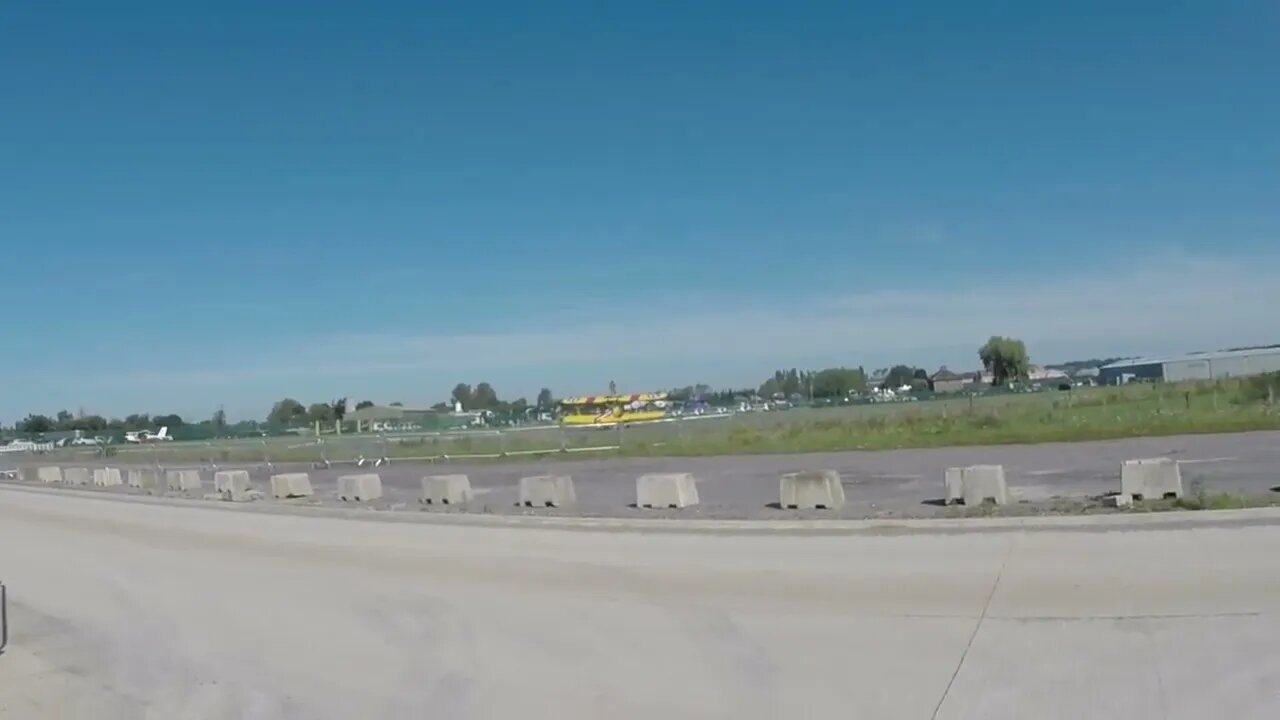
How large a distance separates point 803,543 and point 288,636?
25.4 ft

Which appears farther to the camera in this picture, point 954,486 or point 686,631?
point 954,486

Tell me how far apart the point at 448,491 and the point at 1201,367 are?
96.0 m

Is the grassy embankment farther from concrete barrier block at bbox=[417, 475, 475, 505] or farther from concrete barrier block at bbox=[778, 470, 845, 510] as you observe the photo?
concrete barrier block at bbox=[778, 470, 845, 510]

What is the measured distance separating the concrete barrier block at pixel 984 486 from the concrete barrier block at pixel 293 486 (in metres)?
20.0

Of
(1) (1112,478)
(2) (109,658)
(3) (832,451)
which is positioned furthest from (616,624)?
(3) (832,451)

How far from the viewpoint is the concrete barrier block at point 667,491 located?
78.1ft

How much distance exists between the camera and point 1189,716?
7316 mm

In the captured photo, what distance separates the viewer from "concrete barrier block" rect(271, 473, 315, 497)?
112 feet

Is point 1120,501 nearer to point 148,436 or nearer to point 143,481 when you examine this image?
point 143,481

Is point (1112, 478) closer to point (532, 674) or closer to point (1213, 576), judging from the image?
point (1213, 576)

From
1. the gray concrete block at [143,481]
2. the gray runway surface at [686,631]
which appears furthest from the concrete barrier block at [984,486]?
the gray concrete block at [143,481]

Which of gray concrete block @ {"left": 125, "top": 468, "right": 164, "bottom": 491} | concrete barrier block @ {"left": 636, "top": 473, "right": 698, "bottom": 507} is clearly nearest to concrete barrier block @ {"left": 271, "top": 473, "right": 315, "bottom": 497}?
gray concrete block @ {"left": 125, "top": 468, "right": 164, "bottom": 491}

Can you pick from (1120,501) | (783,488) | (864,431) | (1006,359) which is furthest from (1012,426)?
(1006,359)

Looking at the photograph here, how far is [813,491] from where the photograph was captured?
21.6m
